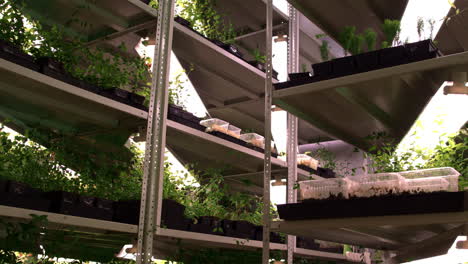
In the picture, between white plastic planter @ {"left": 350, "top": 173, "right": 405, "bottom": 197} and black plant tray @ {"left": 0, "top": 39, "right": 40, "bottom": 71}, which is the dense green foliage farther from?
white plastic planter @ {"left": 350, "top": 173, "right": 405, "bottom": 197}

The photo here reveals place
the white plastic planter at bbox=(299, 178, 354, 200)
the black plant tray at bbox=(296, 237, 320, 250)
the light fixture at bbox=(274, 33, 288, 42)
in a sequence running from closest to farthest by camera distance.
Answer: the white plastic planter at bbox=(299, 178, 354, 200) → the black plant tray at bbox=(296, 237, 320, 250) → the light fixture at bbox=(274, 33, 288, 42)

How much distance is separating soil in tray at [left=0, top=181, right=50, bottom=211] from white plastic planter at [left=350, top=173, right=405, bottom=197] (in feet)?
4.33

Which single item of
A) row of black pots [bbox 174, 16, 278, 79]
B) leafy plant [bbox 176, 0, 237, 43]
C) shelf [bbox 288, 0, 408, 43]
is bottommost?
shelf [bbox 288, 0, 408, 43]

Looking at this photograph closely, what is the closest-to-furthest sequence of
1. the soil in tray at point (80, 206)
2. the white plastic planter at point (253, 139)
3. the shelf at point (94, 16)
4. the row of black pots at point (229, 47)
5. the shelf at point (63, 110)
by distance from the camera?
the soil in tray at point (80, 206) < the shelf at point (63, 110) < the shelf at point (94, 16) < the row of black pots at point (229, 47) < the white plastic planter at point (253, 139)

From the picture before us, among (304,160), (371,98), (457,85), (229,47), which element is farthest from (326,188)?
(304,160)

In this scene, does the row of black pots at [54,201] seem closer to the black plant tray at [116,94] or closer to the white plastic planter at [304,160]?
the black plant tray at [116,94]

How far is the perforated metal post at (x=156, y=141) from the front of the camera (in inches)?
102

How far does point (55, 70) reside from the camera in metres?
2.35

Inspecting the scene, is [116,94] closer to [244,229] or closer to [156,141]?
[156,141]

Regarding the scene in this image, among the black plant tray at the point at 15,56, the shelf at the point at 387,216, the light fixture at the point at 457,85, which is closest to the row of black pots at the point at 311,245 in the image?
the shelf at the point at 387,216

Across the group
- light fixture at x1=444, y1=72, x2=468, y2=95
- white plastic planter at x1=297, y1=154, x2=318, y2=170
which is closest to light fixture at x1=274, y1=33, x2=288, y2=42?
white plastic planter at x1=297, y1=154, x2=318, y2=170

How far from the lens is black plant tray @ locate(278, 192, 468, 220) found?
1731 mm

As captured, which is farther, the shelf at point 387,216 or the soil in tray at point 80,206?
the soil in tray at point 80,206

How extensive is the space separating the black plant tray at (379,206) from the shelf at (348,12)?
1.16 metres
